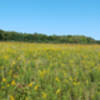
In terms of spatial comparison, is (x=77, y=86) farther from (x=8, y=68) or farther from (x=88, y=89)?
(x=8, y=68)

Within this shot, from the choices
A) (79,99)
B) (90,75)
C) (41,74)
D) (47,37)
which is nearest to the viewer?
(79,99)

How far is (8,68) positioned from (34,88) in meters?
1.47

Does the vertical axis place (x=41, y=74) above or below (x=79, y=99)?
above

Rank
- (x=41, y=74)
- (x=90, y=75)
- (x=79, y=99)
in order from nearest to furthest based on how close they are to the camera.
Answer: (x=79, y=99)
(x=41, y=74)
(x=90, y=75)

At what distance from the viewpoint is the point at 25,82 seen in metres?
3.72

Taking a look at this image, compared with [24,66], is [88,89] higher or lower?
lower

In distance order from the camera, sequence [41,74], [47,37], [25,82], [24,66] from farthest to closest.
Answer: [47,37] → [24,66] → [41,74] → [25,82]

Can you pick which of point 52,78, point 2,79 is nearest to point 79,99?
point 52,78

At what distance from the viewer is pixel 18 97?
314 cm

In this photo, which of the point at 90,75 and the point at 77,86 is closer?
the point at 77,86

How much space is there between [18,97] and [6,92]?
1.20ft

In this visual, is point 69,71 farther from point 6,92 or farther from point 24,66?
point 6,92

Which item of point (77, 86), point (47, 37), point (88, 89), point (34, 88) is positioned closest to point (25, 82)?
point (34, 88)

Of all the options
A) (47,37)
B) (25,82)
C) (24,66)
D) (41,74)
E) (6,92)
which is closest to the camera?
(6,92)
